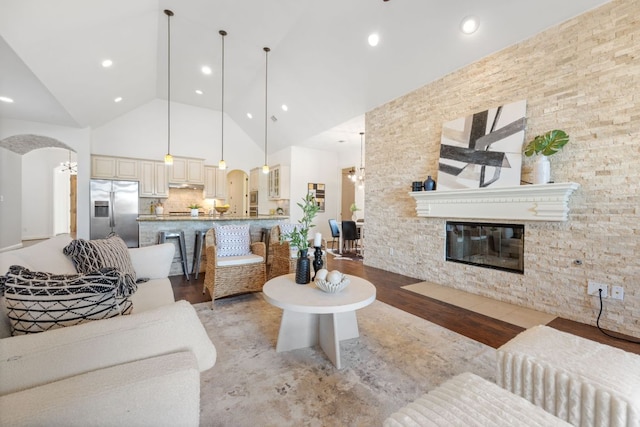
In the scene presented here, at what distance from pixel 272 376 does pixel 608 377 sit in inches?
66.0

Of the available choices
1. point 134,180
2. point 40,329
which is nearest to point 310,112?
point 134,180

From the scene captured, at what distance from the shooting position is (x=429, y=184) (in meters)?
3.76

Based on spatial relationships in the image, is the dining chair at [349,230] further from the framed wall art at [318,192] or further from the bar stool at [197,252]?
the bar stool at [197,252]

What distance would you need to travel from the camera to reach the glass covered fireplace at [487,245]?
312 cm

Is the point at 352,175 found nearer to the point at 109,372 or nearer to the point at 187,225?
the point at 187,225

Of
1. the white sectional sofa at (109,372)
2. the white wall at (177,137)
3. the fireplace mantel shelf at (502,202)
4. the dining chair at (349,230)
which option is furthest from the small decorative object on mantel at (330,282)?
the white wall at (177,137)

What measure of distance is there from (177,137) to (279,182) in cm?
300

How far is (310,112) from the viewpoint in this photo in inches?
228

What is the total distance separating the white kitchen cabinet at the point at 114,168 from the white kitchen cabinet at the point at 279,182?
3436mm

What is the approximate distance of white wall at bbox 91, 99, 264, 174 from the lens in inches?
257

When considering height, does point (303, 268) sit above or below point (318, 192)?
below

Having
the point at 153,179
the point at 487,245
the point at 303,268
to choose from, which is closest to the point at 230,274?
the point at 303,268

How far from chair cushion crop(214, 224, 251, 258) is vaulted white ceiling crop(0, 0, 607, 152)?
9.29ft

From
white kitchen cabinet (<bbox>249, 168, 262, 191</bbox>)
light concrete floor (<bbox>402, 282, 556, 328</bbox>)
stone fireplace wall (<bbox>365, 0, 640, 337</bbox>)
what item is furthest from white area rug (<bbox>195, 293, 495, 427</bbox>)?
white kitchen cabinet (<bbox>249, 168, 262, 191</bbox>)
